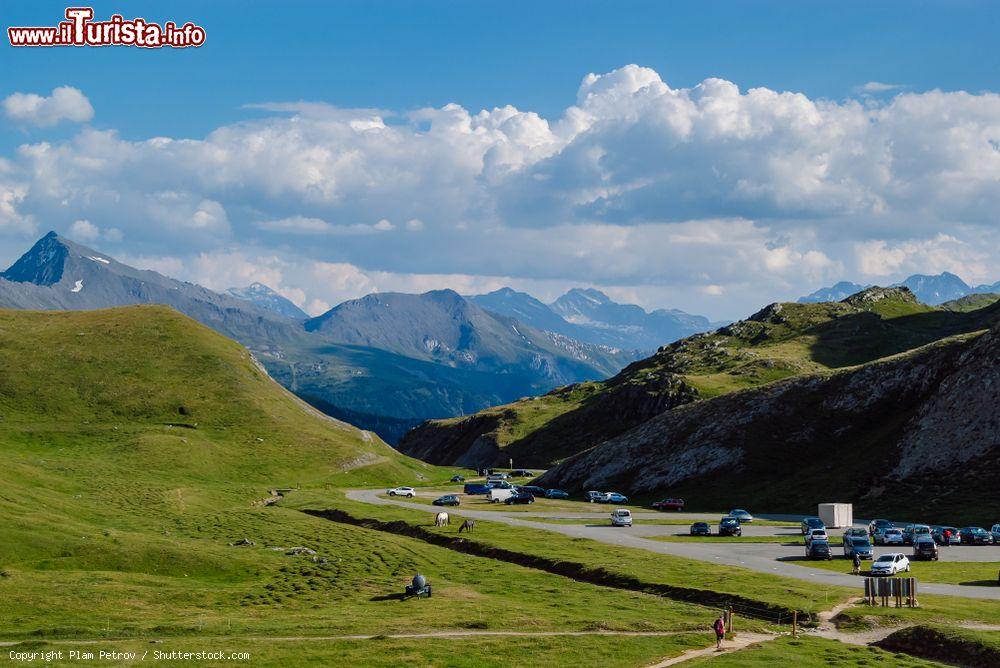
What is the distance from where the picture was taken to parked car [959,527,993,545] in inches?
3999

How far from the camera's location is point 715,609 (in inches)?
2680

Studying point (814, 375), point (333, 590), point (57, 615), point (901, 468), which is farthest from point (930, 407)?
point (57, 615)

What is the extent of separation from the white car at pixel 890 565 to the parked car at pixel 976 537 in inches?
1089

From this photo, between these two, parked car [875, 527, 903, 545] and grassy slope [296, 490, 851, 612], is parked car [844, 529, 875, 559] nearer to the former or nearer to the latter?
parked car [875, 527, 903, 545]

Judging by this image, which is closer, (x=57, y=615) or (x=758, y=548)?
(x=57, y=615)

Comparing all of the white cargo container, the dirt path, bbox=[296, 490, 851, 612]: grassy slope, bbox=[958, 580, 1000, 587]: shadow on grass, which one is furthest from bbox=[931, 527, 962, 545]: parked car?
the dirt path

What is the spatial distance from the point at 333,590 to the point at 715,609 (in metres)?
30.7

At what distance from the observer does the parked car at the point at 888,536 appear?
98250 millimetres

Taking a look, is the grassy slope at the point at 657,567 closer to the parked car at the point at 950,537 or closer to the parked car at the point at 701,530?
the parked car at the point at 701,530

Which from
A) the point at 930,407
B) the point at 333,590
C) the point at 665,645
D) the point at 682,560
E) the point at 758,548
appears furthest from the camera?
the point at 930,407

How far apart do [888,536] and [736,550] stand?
16.6 metres

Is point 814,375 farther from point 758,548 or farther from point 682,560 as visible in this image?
point 682,560

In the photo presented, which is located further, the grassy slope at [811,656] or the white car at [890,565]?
the white car at [890,565]

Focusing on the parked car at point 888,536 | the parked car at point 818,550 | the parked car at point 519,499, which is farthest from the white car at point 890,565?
the parked car at point 519,499
